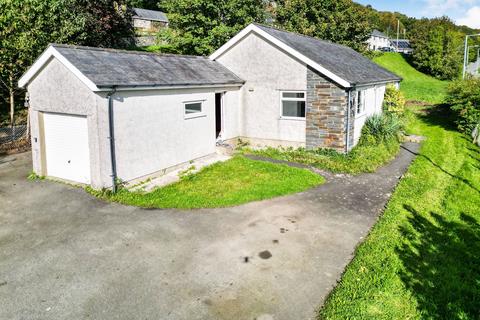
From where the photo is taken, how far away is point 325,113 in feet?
50.5

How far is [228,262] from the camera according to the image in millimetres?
7543

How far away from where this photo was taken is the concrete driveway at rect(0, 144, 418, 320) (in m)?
6.19

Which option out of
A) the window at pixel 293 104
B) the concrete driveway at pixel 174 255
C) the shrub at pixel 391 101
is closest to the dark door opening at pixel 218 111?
the window at pixel 293 104

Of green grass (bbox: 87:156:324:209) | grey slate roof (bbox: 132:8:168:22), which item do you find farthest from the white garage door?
grey slate roof (bbox: 132:8:168:22)

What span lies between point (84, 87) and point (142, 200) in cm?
366

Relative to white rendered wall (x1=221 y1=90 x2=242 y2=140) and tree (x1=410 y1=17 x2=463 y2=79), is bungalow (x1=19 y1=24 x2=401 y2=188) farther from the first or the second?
tree (x1=410 y1=17 x2=463 y2=79)

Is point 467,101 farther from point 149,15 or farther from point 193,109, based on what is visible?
point 149,15

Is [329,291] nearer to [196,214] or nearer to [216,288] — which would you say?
[216,288]

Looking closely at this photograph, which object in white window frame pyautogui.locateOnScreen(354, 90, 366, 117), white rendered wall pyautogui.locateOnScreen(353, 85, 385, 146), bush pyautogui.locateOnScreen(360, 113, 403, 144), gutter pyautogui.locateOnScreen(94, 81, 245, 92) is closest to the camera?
gutter pyautogui.locateOnScreen(94, 81, 245, 92)

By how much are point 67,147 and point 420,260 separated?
10.6m

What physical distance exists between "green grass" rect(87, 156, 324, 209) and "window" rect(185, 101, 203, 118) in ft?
6.90

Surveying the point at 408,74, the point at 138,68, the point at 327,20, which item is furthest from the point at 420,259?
the point at 408,74

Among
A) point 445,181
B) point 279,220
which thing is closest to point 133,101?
point 279,220

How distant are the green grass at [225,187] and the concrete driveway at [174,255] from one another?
17.7 inches
